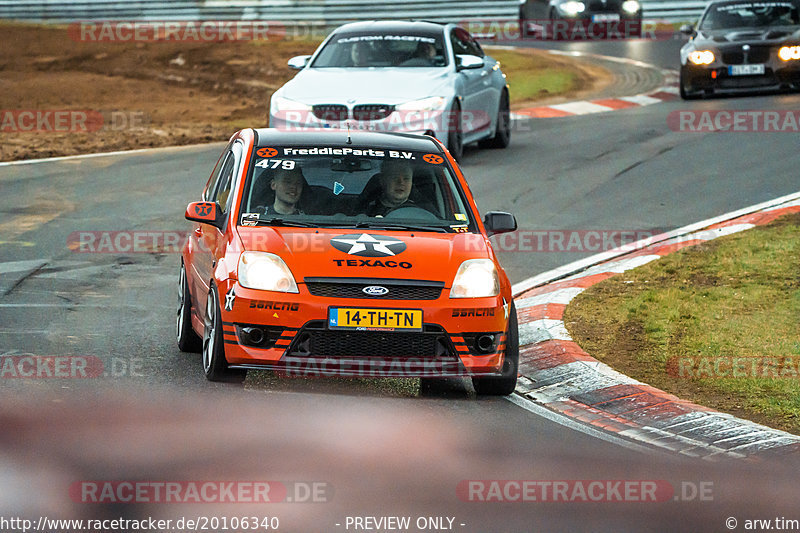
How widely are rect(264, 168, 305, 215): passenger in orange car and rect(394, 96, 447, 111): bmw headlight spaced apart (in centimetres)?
732

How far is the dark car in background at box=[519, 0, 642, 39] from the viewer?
112 feet

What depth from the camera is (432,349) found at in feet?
25.5

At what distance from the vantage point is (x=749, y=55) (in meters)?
21.5

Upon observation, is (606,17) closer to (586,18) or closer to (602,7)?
(602,7)

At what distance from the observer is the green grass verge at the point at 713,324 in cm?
827

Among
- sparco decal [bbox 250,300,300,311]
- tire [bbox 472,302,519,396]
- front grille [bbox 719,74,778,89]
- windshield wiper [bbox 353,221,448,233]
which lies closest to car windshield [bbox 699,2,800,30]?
front grille [bbox 719,74,778,89]

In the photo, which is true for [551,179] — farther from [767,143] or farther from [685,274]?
[685,274]

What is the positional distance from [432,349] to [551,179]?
856cm

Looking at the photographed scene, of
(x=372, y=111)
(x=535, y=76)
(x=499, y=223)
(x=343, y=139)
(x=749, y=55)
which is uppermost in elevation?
(x=343, y=139)

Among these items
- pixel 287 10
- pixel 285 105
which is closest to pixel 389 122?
pixel 285 105

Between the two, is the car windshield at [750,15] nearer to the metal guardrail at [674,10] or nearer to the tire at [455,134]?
the tire at [455,134]

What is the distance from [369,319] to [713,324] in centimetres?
302

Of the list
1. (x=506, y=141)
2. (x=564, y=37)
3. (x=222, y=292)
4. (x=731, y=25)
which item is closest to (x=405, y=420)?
(x=222, y=292)

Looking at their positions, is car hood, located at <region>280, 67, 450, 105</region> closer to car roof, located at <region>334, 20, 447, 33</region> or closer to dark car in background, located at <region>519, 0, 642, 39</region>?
car roof, located at <region>334, 20, 447, 33</region>
